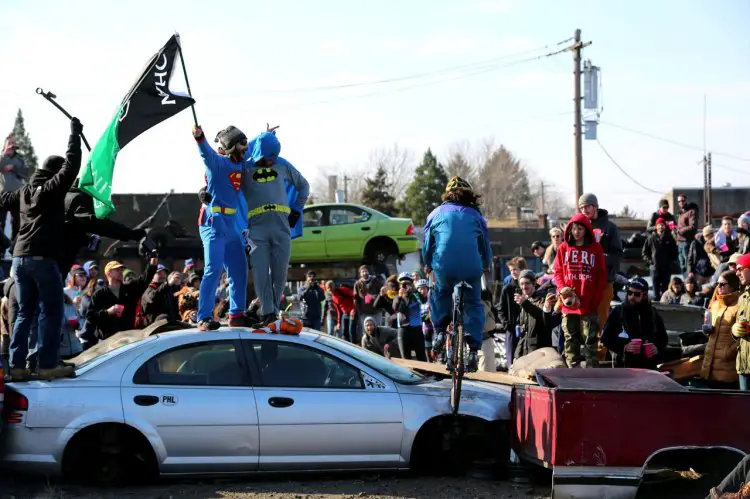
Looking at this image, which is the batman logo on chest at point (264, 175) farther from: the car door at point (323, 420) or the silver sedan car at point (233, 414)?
the car door at point (323, 420)

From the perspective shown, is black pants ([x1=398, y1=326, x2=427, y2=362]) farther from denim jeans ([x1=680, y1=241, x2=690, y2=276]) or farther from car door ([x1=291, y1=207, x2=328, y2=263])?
car door ([x1=291, y1=207, x2=328, y2=263])

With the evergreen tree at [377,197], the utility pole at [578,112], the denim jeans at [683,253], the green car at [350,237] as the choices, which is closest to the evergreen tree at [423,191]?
the evergreen tree at [377,197]

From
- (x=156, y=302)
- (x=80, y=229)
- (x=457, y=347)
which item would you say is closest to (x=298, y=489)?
(x=457, y=347)

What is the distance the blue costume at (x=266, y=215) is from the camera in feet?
30.9

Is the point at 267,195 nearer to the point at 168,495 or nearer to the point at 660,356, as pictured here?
the point at 168,495

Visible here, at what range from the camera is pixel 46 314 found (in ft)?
28.4

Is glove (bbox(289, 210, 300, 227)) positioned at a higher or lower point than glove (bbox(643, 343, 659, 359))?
higher

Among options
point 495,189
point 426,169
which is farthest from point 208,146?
point 495,189

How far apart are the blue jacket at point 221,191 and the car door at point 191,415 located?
1.54 m

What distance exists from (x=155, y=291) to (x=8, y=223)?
810 centimetres

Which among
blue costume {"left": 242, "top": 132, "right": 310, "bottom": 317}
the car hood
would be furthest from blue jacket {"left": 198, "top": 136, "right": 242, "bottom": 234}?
the car hood

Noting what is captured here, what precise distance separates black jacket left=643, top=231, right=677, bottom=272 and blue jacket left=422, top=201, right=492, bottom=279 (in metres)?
9.43

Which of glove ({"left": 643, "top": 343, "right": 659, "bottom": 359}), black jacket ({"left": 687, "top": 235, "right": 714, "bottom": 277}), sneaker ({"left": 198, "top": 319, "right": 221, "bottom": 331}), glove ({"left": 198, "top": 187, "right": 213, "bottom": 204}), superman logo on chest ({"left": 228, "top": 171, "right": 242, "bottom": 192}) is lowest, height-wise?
glove ({"left": 643, "top": 343, "right": 659, "bottom": 359})

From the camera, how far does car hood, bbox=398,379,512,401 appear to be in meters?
8.25
